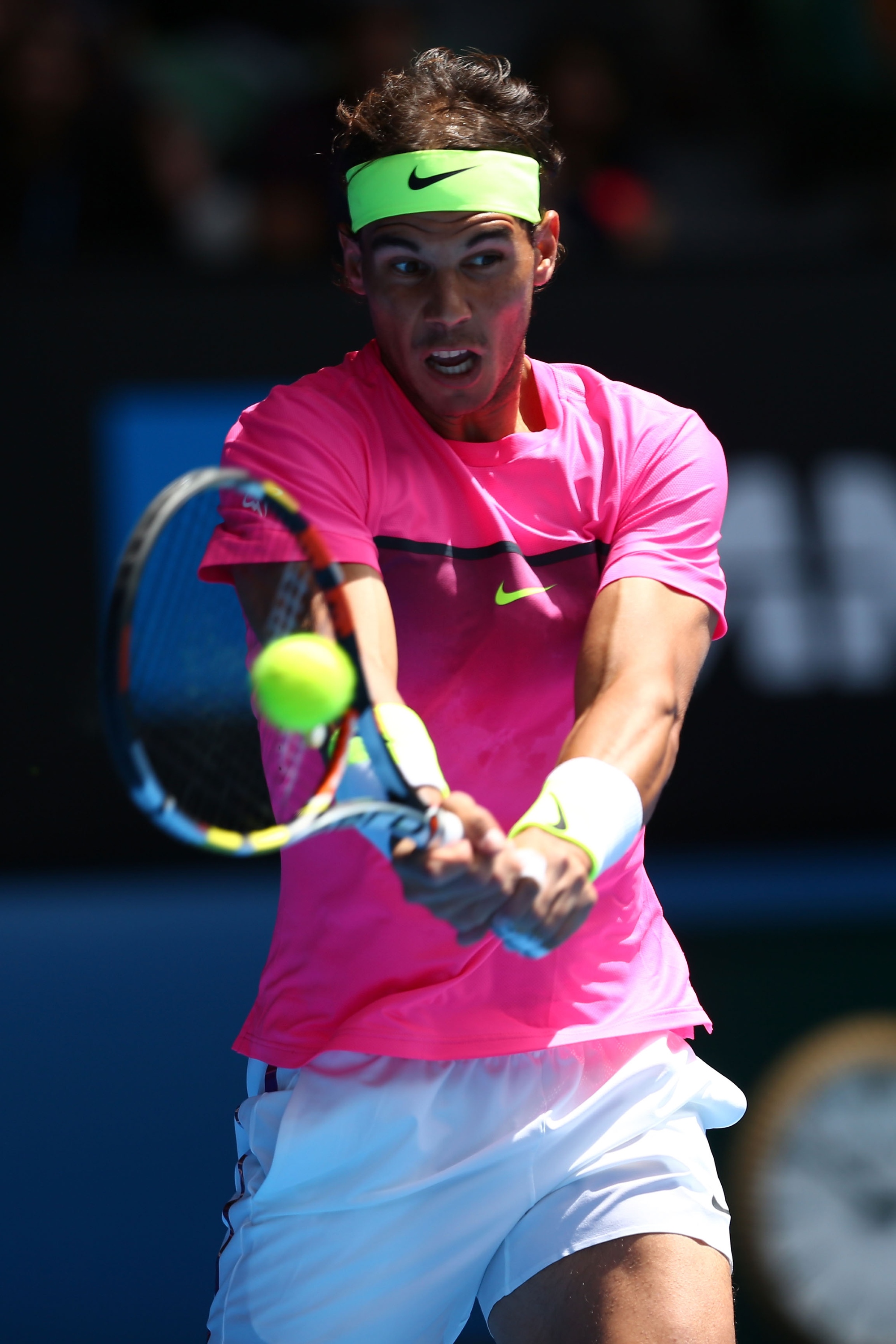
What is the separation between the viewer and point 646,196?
5.38m

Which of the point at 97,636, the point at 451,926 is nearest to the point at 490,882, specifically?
the point at 451,926

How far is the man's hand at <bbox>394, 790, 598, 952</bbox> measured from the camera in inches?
78.3

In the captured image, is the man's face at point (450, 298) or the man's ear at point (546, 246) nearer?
the man's face at point (450, 298)

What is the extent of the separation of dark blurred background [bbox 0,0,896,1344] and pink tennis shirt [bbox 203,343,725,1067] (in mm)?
2015

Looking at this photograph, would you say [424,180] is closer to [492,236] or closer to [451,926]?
[492,236]

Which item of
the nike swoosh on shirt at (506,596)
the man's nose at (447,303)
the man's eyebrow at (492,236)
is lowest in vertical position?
the nike swoosh on shirt at (506,596)

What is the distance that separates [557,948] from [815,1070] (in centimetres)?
238

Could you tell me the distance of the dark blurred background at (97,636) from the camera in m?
4.39

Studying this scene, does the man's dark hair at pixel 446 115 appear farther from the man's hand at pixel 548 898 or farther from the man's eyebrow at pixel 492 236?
the man's hand at pixel 548 898

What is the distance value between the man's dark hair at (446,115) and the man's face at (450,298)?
0.39 feet

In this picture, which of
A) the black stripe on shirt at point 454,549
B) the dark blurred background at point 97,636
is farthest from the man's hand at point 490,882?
the dark blurred background at point 97,636

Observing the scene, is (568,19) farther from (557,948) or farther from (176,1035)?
(557,948)

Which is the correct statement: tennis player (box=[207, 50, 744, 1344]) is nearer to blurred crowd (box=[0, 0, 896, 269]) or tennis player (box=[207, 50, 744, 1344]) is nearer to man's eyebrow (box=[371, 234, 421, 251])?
man's eyebrow (box=[371, 234, 421, 251])

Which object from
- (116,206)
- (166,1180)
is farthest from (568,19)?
(166,1180)
